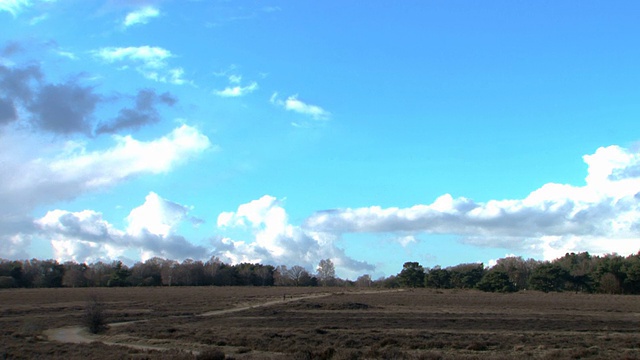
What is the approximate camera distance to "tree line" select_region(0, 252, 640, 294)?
10462 centimetres

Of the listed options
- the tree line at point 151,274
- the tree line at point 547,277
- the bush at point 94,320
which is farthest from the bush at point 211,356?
the tree line at point 151,274

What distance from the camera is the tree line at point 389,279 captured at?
105 meters

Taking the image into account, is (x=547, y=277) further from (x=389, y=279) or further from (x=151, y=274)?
(x=151, y=274)

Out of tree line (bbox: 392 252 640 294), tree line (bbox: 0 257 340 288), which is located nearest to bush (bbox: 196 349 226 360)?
tree line (bbox: 392 252 640 294)

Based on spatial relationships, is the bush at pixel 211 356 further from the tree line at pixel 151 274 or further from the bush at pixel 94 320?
the tree line at pixel 151 274

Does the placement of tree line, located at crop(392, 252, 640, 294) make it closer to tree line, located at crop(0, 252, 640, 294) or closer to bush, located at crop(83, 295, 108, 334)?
tree line, located at crop(0, 252, 640, 294)

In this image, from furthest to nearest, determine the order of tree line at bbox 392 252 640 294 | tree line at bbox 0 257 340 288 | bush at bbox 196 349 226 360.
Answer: tree line at bbox 0 257 340 288 < tree line at bbox 392 252 640 294 < bush at bbox 196 349 226 360

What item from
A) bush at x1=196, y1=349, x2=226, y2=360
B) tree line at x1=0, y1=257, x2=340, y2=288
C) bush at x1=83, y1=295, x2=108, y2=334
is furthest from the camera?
tree line at x1=0, y1=257, x2=340, y2=288

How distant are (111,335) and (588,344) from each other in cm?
2940

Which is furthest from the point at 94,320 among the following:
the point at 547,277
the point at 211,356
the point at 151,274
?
the point at 151,274

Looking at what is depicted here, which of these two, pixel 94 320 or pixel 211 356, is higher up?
pixel 211 356

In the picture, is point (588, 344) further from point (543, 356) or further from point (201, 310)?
point (201, 310)

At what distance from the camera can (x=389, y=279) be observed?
15525cm

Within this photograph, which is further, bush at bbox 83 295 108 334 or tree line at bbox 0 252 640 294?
tree line at bbox 0 252 640 294
